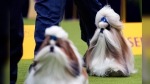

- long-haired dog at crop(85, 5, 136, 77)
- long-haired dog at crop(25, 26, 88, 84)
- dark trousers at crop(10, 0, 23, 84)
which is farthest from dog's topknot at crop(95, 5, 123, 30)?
long-haired dog at crop(25, 26, 88, 84)

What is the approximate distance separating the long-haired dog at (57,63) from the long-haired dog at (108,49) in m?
1.06

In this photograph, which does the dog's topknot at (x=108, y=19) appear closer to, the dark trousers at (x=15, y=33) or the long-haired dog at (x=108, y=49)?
the long-haired dog at (x=108, y=49)

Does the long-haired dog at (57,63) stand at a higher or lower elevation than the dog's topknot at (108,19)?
lower

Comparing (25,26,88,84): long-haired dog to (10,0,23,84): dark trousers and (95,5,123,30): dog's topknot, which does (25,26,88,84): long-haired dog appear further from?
(95,5,123,30): dog's topknot

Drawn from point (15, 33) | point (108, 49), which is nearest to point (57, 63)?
point (15, 33)

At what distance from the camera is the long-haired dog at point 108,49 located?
360cm

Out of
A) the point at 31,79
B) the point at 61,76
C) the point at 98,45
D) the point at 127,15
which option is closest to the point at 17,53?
the point at 31,79

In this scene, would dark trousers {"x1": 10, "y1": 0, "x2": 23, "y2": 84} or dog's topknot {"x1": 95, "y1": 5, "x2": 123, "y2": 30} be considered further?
dog's topknot {"x1": 95, "y1": 5, "x2": 123, "y2": 30}

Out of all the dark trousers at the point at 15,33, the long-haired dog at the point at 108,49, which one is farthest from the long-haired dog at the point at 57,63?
the long-haired dog at the point at 108,49

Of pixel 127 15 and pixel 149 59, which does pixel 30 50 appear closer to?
pixel 149 59

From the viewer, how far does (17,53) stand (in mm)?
2982

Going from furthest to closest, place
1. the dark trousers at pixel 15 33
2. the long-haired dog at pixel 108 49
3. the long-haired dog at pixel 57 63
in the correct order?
the long-haired dog at pixel 108 49
the dark trousers at pixel 15 33
the long-haired dog at pixel 57 63

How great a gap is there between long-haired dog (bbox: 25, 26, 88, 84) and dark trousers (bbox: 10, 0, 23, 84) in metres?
0.35

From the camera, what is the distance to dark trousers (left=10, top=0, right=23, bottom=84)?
2793 millimetres
